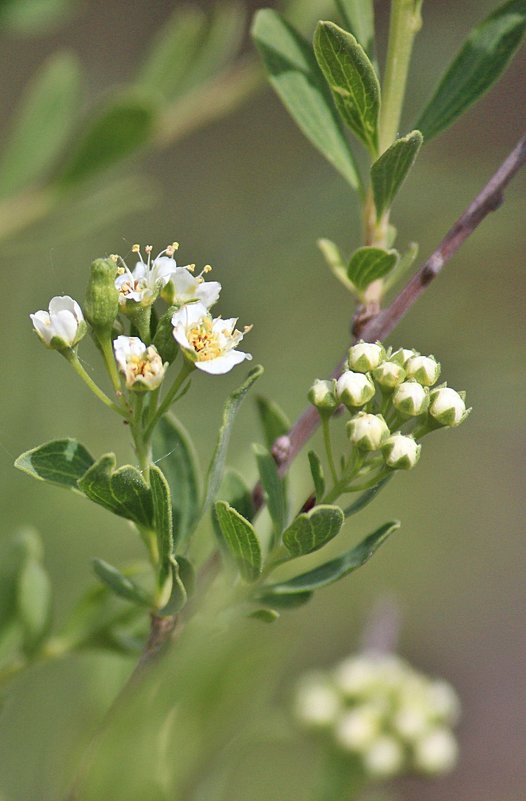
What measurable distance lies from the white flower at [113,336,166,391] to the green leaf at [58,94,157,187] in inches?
29.6

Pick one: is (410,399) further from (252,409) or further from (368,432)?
(252,409)

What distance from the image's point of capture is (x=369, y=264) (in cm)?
98

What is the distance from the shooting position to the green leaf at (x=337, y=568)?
2.96ft

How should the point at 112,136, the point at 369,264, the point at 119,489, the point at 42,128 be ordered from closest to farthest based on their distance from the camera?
the point at 119,489 < the point at 369,264 < the point at 112,136 < the point at 42,128

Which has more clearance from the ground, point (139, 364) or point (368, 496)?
point (139, 364)

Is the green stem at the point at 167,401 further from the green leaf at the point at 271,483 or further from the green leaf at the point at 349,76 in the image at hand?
the green leaf at the point at 349,76

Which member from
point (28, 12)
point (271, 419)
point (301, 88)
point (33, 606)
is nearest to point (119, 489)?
point (271, 419)

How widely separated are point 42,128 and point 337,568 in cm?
117

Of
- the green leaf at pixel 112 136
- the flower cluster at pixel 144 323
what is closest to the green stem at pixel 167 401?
the flower cluster at pixel 144 323

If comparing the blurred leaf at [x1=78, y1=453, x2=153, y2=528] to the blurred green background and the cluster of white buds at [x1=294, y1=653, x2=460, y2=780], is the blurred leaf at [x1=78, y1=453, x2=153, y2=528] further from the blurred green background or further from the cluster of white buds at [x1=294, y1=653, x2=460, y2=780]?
the cluster of white buds at [x1=294, y1=653, x2=460, y2=780]

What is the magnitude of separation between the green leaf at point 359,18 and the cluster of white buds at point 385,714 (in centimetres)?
89

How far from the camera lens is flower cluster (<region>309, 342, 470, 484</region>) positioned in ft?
2.98

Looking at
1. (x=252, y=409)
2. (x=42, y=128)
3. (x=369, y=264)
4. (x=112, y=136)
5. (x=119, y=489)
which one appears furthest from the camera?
(x=252, y=409)

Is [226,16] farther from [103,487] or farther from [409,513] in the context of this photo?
[409,513]
